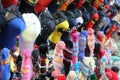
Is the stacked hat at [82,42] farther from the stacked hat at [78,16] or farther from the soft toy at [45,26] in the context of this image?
the soft toy at [45,26]

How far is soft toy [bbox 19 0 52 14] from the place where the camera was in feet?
5.43

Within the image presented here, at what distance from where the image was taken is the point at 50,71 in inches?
74.5

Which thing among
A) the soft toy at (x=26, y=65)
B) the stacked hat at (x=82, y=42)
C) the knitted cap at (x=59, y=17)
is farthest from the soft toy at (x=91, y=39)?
the soft toy at (x=26, y=65)

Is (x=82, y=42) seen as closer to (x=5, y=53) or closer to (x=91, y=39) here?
(x=91, y=39)

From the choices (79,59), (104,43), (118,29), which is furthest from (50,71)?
(118,29)

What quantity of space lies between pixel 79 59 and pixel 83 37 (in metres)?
0.16

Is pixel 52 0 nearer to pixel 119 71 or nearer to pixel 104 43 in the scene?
pixel 104 43

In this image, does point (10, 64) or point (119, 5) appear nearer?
→ point (10, 64)

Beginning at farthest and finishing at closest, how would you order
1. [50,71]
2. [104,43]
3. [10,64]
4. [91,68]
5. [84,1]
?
[104,43] → [91,68] → [84,1] → [50,71] → [10,64]

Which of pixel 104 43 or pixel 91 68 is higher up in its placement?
pixel 104 43

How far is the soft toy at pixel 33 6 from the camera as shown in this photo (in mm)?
1655

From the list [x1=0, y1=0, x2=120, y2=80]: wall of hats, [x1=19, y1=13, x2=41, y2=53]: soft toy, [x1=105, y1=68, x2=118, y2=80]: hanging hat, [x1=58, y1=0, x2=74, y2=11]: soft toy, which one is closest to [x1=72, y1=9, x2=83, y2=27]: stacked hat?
[x1=0, y1=0, x2=120, y2=80]: wall of hats

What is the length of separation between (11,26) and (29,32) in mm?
188

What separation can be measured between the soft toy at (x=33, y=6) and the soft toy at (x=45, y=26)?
1.4 inches
